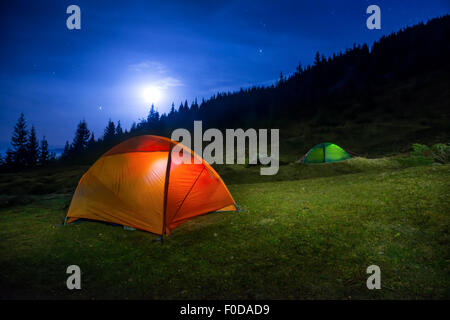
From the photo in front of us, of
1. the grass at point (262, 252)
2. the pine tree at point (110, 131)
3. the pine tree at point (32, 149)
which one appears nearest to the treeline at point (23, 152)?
the pine tree at point (32, 149)

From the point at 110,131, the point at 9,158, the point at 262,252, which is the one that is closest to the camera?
the point at 262,252

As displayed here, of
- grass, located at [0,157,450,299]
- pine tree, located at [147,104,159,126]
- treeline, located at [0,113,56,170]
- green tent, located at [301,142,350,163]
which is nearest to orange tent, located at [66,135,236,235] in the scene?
grass, located at [0,157,450,299]

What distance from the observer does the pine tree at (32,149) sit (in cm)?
7112

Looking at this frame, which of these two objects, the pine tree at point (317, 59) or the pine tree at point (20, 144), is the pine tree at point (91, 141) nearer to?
the pine tree at point (20, 144)

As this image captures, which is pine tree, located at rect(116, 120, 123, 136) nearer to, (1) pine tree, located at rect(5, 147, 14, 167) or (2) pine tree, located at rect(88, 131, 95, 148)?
(2) pine tree, located at rect(88, 131, 95, 148)

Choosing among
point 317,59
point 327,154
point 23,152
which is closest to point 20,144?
point 23,152

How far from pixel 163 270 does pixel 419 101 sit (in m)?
67.1

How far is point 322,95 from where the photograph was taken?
309ft

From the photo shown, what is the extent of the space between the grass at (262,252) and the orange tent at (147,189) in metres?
0.42

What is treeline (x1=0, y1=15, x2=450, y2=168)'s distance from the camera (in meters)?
68.2

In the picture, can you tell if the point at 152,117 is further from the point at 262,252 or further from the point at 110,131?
the point at 262,252

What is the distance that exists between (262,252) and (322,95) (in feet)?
332
